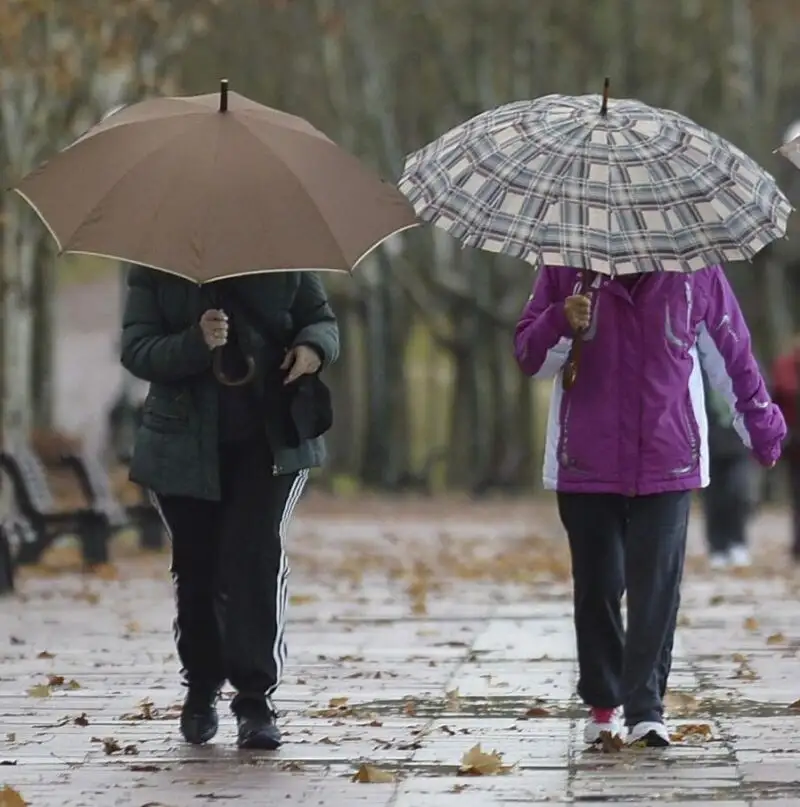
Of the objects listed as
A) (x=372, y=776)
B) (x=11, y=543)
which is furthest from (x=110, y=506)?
(x=372, y=776)

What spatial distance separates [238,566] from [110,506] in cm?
952

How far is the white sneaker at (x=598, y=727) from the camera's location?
7656mm

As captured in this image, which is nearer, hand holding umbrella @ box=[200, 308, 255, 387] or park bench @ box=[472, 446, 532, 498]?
hand holding umbrella @ box=[200, 308, 255, 387]

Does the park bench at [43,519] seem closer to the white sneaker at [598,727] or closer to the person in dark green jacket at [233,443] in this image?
the person in dark green jacket at [233,443]

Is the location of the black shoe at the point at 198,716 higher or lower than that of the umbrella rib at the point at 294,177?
lower

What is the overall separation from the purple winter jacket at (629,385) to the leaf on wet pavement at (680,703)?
1326 mm

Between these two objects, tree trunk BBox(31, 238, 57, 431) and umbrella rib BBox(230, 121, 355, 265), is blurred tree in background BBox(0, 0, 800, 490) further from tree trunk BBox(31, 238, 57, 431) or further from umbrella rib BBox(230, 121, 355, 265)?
umbrella rib BBox(230, 121, 355, 265)

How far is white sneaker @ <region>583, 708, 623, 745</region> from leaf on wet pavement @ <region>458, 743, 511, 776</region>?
45 cm

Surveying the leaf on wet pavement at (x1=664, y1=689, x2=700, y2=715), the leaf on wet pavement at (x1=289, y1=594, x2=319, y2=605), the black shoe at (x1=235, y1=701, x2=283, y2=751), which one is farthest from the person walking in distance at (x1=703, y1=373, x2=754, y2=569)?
the black shoe at (x1=235, y1=701, x2=283, y2=751)

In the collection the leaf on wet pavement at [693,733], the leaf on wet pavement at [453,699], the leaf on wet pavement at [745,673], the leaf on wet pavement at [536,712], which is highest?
the leaf on wet pavement at [693,733]

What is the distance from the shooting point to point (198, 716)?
773 cm

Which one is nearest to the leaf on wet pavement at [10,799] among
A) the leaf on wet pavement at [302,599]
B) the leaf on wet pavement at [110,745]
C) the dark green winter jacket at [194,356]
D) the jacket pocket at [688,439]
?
the leaf on wet pavement at [110,745]

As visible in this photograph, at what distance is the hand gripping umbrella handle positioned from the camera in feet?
24.8

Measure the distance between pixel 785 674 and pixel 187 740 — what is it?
3163mm
